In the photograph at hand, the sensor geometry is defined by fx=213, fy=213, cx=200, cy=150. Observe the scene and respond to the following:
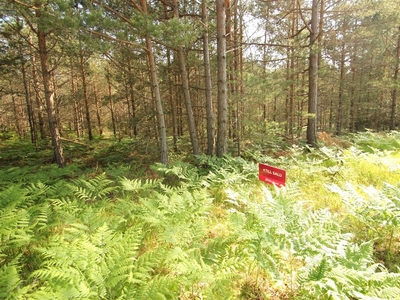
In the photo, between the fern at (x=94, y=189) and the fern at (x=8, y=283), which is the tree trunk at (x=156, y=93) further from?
the fern at (x=8, y=283)

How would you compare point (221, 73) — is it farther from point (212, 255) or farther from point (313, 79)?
point (212, 255)

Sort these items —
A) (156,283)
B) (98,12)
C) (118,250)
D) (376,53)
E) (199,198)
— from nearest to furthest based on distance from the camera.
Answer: (156,283) < (118,250) < (199,198) < (98,12) < (376,53)

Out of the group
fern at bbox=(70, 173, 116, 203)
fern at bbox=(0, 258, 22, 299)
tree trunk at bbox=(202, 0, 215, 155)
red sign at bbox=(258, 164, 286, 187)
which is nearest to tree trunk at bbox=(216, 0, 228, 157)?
tree trunk at bbox=(202, 0, 215, 155)

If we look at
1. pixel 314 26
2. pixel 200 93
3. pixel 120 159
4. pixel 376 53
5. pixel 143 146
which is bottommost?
pixel 120 159

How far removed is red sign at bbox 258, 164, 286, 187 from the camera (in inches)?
132

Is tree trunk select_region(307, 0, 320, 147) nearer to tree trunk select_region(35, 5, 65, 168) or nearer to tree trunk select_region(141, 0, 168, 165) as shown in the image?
tree trunk select_region(141, 0, 168, 165)

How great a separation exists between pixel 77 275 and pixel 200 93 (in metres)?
11.6

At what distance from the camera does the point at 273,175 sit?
355 centimetres

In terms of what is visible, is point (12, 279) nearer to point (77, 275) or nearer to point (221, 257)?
point (77, 275)

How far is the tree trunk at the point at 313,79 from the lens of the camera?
6.84m

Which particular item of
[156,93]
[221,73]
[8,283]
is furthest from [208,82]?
[8,283]

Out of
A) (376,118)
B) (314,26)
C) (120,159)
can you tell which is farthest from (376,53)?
(120,159)

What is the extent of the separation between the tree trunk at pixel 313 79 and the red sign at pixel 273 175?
4521 millimetres

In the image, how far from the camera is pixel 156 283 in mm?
1569
